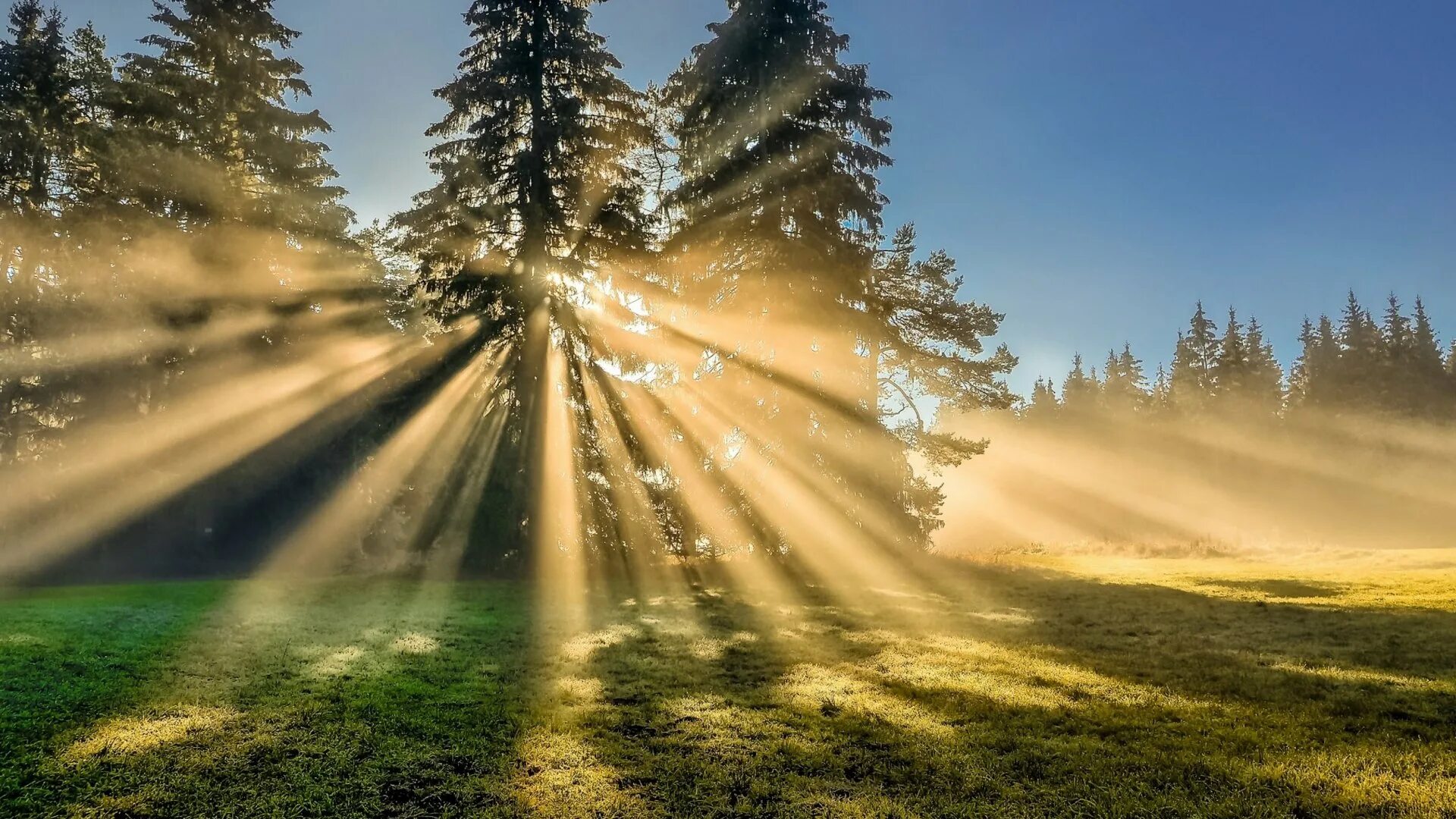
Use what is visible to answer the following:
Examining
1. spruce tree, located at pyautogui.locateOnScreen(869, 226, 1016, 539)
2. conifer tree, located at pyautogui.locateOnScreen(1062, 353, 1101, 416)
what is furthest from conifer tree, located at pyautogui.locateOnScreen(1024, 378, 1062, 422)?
spruce tree, located at pyautogui.locateOnScreen(869, 226, 1016, 539)

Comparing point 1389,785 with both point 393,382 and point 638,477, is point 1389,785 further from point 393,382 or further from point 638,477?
point 393,382

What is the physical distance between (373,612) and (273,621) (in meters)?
1.48

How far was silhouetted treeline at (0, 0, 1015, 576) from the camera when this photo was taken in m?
16.9

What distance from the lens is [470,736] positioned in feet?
17.8

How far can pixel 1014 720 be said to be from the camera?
219 inches

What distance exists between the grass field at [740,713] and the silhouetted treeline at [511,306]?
6.36 meters

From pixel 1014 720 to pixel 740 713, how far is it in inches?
90.6

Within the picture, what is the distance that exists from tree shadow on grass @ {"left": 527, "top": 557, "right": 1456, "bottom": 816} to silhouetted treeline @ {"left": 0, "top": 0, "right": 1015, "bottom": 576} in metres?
7.68

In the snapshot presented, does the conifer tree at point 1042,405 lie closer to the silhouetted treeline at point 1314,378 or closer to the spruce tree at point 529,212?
the silhouetted treeline at point 1314,378

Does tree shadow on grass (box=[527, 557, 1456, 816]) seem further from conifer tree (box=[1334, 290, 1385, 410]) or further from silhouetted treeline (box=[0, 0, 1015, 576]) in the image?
conifer tree (box=[1334, 290, 1385, 410])

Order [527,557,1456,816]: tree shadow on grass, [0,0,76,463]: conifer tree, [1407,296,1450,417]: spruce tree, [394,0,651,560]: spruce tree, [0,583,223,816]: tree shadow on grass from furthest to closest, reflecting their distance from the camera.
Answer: [1407,296,1450,417]: spruce tree < [0,0,76,463]: conifer tree < [394,0,651,560]: spruce tree < [0,583,223,816]: tree shadow on grass < [527,557,1456,816]: tree shadow on grass

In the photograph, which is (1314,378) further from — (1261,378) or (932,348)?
(932,348)

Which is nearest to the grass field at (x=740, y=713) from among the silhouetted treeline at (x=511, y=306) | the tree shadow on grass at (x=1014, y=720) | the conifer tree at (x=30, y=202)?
the tree shadow on grass at (x=1014, y=720)

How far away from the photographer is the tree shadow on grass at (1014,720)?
13.7 feet
